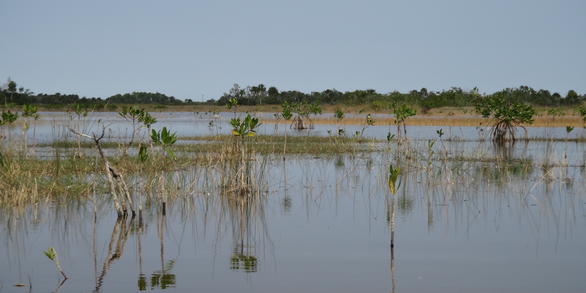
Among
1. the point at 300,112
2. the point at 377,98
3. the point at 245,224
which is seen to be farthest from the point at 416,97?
the point at 245,224

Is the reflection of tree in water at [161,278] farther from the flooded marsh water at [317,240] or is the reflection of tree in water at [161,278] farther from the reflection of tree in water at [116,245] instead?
the reflection of tree in water at [116,245]

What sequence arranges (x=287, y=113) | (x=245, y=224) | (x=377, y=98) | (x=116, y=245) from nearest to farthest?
(x=116, y=245) < (x=245, y=224) < (x=287, y=113) < (x=377, y=98)

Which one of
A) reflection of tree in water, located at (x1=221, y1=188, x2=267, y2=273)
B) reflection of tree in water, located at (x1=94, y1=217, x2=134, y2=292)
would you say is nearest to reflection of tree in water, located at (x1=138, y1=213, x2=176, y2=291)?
reflection of tree in water, located at (x1=94, y1=217, x2=134, y2=292)

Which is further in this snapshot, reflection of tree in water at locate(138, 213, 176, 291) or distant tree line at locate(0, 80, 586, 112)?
distant tree line at locate(0, 80, 586, 112)

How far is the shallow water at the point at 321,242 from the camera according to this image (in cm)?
566

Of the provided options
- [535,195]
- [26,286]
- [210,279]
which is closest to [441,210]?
[535,195]

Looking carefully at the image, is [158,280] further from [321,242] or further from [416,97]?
[416,97]

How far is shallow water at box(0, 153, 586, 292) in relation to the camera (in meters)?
5.66

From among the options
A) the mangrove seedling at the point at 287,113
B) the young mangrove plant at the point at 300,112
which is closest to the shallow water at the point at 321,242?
the mangrove seedling at the point at 287,113

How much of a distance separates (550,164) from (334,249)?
8848 mm

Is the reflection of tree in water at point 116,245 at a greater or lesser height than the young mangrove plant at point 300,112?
lesser

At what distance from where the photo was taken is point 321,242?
23.9 ft

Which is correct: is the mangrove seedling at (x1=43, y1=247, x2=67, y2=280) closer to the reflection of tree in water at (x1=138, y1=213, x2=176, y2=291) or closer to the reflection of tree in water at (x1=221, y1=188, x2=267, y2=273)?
the reflection of tree in water at (x1=138, y1=213, x2=176, y2=291)

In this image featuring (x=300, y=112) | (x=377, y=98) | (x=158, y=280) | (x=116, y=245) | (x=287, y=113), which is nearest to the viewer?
(x=158, y=280)
